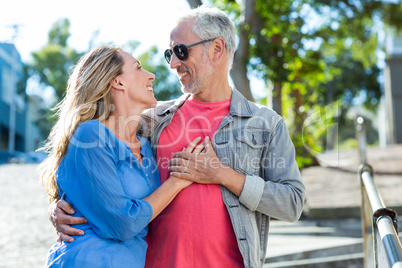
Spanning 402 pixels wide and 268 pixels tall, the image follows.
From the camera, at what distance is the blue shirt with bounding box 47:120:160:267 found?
Answer: 7.05ft

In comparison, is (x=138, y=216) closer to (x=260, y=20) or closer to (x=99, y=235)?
(x=99, y=235)

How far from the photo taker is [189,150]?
2.60 metres

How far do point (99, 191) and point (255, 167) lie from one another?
908mm

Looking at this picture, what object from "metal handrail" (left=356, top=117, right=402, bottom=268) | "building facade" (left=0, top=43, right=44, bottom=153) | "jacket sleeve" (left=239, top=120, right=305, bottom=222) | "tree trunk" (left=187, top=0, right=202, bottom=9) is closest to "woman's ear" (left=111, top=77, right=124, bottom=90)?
"jacket sleeve" (left=239, top=120, right=305, bottom=222)

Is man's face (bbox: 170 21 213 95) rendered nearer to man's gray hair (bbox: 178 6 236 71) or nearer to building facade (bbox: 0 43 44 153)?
man's gray hair (bbox: 178 6 236 71)

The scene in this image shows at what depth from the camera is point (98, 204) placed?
7.06 feet

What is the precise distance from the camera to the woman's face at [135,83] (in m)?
2.56

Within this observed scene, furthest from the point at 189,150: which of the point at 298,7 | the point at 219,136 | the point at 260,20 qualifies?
the point at 298,7

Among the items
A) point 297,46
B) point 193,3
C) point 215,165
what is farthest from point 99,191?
point 297,46

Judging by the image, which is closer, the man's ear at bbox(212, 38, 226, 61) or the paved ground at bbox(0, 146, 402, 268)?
the man's ear at bbox(212, 38, 226, 61)

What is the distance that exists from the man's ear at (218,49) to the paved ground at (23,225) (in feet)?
8.15

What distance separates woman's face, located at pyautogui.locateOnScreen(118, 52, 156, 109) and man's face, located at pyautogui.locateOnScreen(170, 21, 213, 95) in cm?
36

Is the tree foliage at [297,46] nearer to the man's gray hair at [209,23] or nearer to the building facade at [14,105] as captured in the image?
the man's gray hair at [209,23]

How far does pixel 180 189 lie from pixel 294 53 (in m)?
5.57
